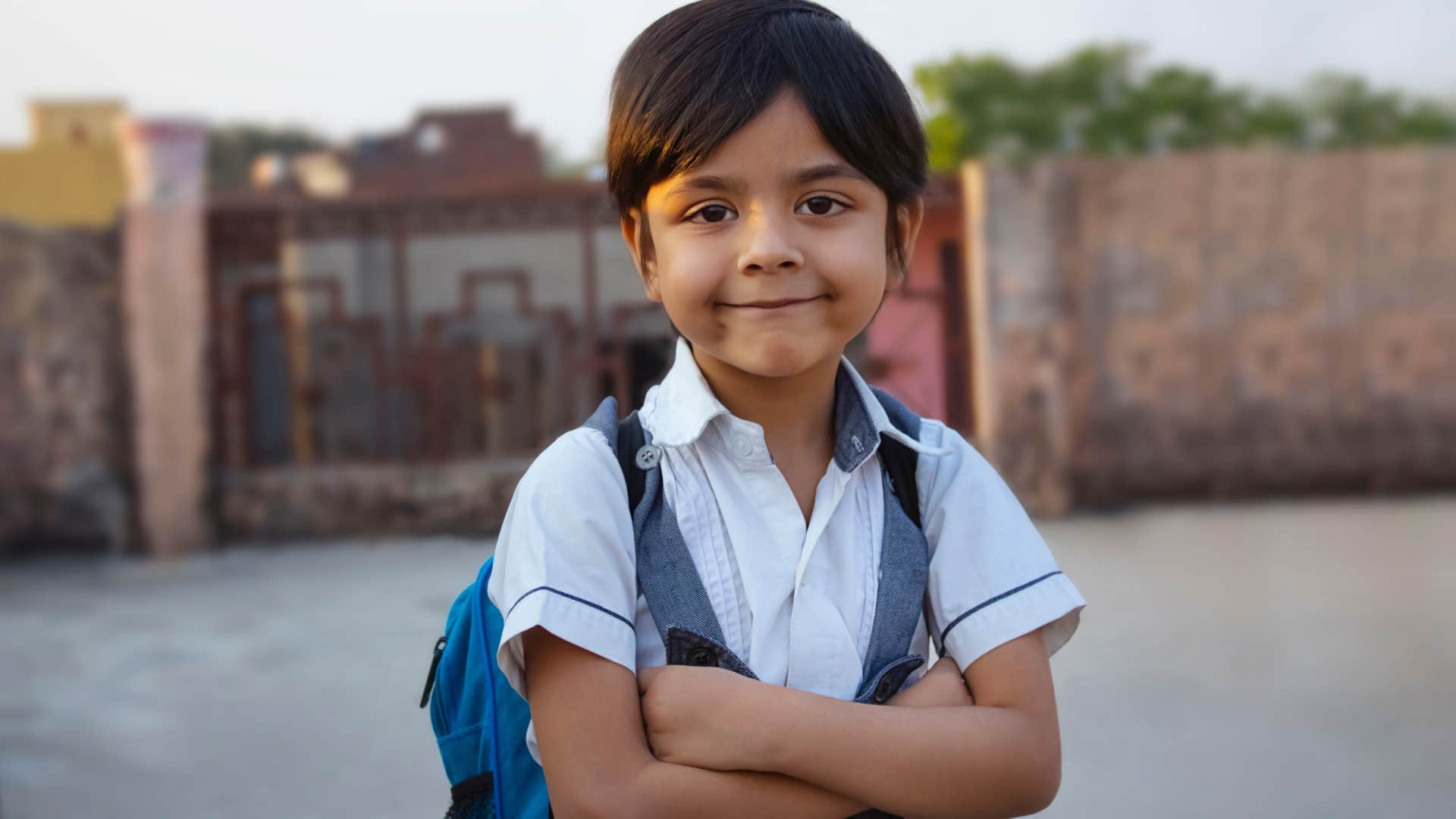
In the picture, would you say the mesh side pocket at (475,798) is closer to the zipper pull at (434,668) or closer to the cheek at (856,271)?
the zipper pull at (434,668)

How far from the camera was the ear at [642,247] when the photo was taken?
119 centimetres

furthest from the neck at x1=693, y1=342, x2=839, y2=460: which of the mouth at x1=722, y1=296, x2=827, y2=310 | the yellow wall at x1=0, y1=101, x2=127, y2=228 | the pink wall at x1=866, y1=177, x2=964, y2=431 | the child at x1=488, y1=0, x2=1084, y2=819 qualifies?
the yellow wall at x1=0, y1=101, x2=127, y2=228

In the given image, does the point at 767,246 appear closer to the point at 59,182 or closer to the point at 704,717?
the point at 704,717

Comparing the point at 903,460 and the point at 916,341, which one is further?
the point at 916,341

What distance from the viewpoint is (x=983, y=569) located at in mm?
1127

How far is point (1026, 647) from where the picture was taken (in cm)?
110

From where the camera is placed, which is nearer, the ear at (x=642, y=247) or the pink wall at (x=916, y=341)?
the ear at (x=642, y=247)

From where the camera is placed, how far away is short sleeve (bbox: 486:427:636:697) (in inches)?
39.6

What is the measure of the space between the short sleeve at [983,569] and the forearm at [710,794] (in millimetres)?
210

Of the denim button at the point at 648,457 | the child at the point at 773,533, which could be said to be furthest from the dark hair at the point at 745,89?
the denim button at the point at 648,457

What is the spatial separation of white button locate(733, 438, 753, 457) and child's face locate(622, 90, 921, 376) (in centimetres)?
7

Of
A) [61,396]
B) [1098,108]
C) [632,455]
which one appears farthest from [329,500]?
[1098,108]

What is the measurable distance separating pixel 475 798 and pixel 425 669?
9.18 ft

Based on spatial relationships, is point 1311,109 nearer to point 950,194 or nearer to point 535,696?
point 950,194
